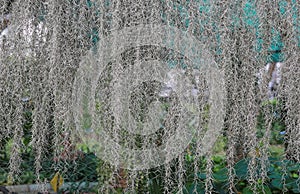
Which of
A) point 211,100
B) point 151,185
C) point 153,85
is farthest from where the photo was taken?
point 151,185

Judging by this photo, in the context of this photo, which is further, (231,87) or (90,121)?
(90,121)

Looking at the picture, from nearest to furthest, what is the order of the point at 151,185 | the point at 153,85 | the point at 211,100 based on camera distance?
the point at 211,100, the point at 153,85, the point at 151,185

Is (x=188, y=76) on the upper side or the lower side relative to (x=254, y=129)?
upper

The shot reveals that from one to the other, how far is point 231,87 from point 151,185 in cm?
77

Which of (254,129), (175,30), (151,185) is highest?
(175,30)

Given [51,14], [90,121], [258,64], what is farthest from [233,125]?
[51,14]

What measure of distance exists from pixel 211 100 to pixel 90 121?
0.43 m

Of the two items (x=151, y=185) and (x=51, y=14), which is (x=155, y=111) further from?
(x=151, y=185)

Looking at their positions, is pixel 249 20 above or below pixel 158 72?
above

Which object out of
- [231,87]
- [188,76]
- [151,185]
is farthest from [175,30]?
[151,185]

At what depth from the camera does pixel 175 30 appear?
1.27 metres

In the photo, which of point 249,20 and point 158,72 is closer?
point 158,72

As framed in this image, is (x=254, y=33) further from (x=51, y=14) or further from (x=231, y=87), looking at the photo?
(x=51, y=14)

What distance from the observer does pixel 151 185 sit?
6.22 ft
